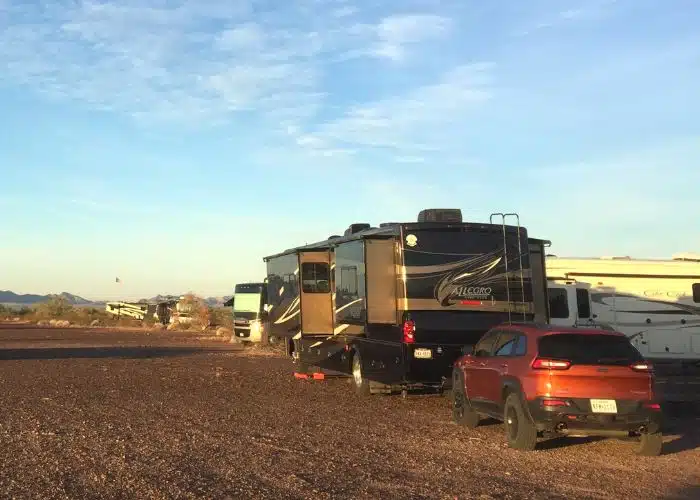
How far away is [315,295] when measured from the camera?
1848cm

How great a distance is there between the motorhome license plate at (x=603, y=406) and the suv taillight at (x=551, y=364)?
0.51m

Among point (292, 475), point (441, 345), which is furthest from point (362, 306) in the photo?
point (292, 475)

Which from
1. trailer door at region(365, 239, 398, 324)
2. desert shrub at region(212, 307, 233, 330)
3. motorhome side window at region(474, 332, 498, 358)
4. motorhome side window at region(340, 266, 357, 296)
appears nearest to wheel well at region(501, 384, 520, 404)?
motorhome side window at region(474, 332, 498, 358)

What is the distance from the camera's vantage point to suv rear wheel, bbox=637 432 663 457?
30.5ft

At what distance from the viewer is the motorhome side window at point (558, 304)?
18219 mm

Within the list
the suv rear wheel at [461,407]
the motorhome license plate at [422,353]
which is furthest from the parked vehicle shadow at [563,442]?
the motorhome license plate at [422,353]

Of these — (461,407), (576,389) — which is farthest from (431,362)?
(576,389)

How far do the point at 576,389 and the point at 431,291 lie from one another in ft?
14.8

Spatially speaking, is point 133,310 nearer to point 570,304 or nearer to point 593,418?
point 570,304

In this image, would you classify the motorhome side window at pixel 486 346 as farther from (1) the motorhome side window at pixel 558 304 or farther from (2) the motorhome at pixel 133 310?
(2) the motorhome at pixel 133 310

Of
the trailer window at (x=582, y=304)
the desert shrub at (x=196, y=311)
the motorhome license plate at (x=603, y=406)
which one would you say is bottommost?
the motorhome license plate at (x=603, y=406)

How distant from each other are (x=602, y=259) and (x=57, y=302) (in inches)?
2784

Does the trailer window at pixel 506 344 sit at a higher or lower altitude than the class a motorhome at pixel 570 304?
lower

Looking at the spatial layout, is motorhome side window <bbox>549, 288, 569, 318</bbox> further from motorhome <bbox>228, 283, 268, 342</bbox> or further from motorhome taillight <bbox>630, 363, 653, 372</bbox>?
motorhome <bbox>228, 283, 268, 342</bbox>
